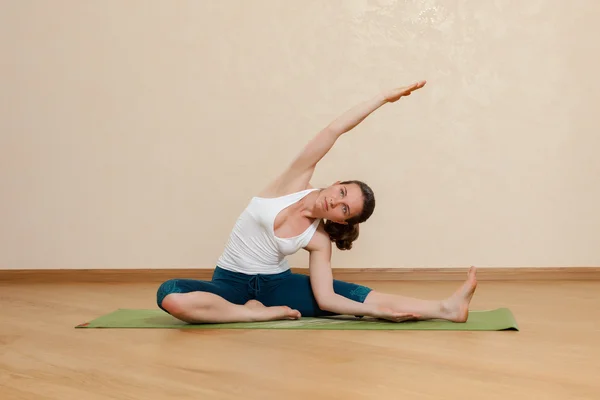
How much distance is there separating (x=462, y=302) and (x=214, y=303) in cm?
83

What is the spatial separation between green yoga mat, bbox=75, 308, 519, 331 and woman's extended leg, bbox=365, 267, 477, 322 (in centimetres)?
3

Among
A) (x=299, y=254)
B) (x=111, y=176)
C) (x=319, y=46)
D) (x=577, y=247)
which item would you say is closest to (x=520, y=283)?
(x=577, y=247)

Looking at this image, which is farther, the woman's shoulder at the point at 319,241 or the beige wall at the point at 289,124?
the beige wall at the point at 289,124

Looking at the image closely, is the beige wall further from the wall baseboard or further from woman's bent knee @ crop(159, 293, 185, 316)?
woman's bent knee @ crop(159, 293, 185, 316)

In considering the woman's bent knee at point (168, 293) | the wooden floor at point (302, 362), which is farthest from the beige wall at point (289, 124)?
the woman's bent knee at point (168, 293)

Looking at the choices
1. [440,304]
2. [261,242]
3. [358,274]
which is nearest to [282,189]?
[261,242]

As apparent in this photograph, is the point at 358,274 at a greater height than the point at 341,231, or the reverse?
the point at 341,231

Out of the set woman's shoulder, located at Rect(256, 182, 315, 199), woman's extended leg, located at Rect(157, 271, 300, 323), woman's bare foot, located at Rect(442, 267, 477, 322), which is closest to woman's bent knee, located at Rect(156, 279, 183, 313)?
woman's extended leg, located at Rect(157, 271, 300, 323)

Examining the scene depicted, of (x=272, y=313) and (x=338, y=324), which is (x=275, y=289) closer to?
(x=272, y=313)

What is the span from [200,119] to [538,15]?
195 cm

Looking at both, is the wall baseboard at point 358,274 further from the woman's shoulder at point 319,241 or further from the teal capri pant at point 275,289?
the woman's shoulder at point 319,241

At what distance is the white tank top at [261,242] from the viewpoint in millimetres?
2744

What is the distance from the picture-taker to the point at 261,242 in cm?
279

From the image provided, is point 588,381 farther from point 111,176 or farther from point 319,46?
point 111,176
